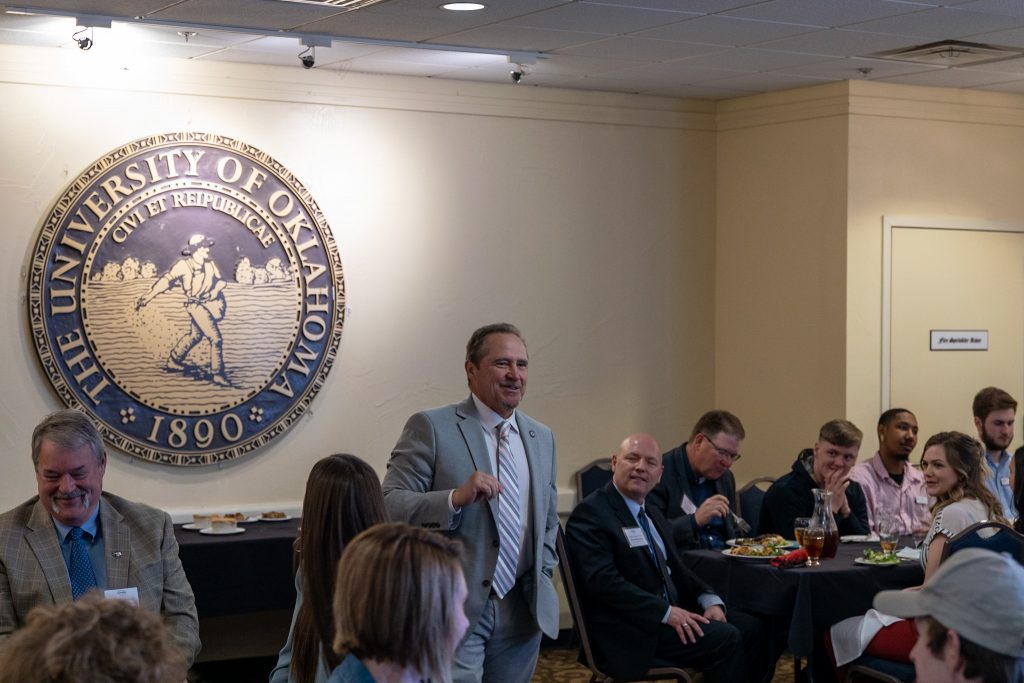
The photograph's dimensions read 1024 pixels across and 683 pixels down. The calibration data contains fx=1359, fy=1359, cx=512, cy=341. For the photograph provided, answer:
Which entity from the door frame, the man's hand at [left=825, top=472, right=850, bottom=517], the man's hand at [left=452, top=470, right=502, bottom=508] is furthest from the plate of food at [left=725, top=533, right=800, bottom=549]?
the man's hand at [left=452, top=470, right=502, bottom=508]

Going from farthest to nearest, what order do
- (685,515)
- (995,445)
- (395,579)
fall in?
(995,445) < (685,515) < (395,579)

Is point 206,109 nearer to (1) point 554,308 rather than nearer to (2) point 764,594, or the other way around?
(1) point 554,308

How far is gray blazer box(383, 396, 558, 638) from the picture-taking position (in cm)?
430

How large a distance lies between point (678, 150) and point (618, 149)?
41 centimetres

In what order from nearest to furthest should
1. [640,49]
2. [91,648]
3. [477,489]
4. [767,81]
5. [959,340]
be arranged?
[91,648]
[477,489]
[640,49]
[767,81]
[959,340]

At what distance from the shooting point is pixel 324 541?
10.5 ft

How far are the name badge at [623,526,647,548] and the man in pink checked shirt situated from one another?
5.96ft

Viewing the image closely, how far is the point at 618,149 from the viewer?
25.1ft

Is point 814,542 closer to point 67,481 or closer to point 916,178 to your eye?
point 916,178

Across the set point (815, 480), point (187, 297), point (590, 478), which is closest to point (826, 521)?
point (815, 480)

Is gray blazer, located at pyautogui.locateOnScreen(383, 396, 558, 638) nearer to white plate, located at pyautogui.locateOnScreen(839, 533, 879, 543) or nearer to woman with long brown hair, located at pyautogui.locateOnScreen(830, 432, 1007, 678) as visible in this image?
woman with long brown hair, located at pyautogui.locateOnScreen(830, 432, 1007, 678)

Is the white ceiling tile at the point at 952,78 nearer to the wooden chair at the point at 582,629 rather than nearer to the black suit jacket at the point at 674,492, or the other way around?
the black suit jacket at the point at 674,492

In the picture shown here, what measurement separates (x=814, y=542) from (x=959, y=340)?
7.74ft

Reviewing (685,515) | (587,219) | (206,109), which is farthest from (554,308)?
(206,109)
